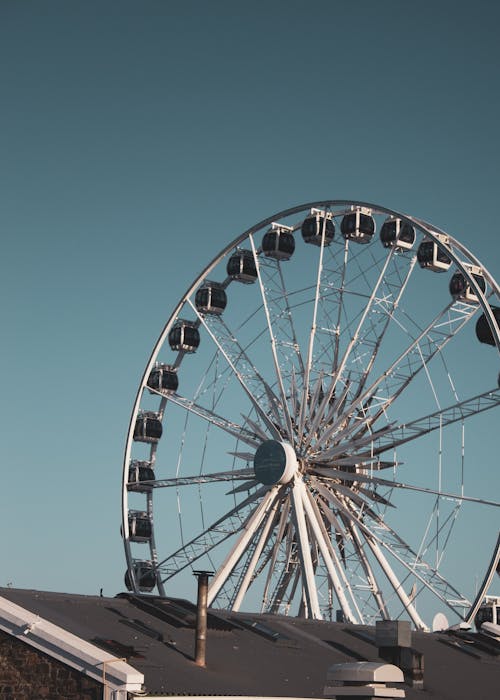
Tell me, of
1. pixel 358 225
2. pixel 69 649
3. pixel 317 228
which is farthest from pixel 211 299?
pixel 69 649

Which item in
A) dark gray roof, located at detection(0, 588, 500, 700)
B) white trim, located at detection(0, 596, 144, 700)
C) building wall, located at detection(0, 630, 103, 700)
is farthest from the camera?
dark gray roof, located at detection(0, 588, 500, 700)

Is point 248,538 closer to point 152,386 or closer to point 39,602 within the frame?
point 152,386

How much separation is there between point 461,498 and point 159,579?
1356cm

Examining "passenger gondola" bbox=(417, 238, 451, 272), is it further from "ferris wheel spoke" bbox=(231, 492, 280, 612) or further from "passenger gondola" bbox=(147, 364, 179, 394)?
"passenger gondola" bbox=(147, 364, 179, 394)

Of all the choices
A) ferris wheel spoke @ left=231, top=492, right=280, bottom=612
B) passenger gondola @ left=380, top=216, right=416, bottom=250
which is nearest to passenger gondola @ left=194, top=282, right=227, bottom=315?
passenger gondola @ left=380, top=216, right=416, bottom=250

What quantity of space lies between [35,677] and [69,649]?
1057 millimetres

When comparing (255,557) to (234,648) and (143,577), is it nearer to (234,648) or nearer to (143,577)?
(143,577)

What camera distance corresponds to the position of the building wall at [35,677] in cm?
2581

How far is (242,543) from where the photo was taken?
49469mm

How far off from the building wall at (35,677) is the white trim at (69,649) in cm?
15

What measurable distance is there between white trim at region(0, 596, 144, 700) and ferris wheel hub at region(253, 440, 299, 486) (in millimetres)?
22215

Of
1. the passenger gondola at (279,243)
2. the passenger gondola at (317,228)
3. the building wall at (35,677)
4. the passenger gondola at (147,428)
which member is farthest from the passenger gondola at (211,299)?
the building wall at (35,677)

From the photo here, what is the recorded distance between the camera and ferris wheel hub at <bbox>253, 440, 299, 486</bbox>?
48.8 meters

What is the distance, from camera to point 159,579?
176 ft
